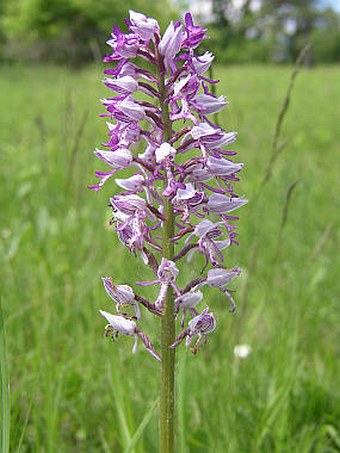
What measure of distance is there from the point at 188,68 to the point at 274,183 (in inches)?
189

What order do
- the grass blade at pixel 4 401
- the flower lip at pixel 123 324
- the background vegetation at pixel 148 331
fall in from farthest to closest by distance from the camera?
the background vegetation at pixel 148 331 < the flower lip at pixel 123 324 < the grass blade at pixel 4 401

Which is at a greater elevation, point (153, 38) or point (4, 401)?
point (153, 38)

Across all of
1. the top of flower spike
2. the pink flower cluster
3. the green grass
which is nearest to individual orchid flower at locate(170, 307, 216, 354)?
the pink flower cluster

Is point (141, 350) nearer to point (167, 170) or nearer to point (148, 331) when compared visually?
point (148, 331)

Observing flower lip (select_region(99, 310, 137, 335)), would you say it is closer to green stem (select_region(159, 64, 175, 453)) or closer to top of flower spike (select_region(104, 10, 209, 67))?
green stem (select_region(159, 64, 175, 453))

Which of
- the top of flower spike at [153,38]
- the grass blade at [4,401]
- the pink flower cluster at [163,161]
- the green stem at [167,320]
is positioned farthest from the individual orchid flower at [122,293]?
the top of flower spike at [153,38]

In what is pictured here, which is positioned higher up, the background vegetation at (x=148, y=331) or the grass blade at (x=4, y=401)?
the grass blade at (x=4, y=401)

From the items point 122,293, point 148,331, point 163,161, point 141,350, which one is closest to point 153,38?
point 163,161

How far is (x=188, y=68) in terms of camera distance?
1433 millimetres

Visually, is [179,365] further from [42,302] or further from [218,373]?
[42,302]

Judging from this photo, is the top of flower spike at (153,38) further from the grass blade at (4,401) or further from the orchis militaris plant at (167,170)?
the grass blade at (4,401)

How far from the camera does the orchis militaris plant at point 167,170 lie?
1.41 meters

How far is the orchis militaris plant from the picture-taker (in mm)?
1406

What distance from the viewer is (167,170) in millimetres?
1364
